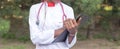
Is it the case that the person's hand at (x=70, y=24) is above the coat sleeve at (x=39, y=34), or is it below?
above

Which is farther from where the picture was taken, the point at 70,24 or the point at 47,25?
the point at 47,25

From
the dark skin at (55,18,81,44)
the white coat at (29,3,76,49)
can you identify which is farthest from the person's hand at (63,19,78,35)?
the white coat at (29,3,76,49)

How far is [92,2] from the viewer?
3.28 m

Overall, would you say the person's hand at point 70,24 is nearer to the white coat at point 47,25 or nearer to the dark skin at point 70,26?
the dark skin at point 70,26

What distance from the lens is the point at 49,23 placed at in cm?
153

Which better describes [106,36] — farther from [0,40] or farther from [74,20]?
[74,20]

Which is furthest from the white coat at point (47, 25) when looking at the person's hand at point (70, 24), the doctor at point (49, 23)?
the person's hand at point (70, 24)

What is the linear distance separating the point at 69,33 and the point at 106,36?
3791 mm

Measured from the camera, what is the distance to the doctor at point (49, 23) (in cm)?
152

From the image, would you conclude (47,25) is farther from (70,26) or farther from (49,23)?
(70,26)

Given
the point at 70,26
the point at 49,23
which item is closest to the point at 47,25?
the point at 49,23

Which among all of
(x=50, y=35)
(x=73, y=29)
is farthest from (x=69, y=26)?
(x=50, y=35)

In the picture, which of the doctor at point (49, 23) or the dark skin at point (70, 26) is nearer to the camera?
the dark skin at point (70, 26)

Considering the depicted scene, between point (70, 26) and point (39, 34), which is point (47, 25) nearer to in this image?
point (39, 34)
